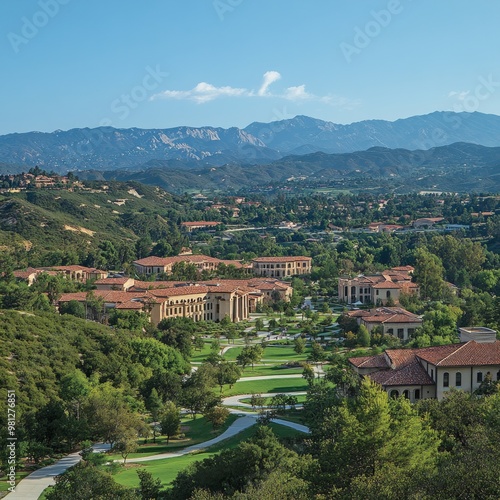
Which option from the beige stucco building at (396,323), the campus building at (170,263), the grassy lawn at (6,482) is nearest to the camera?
the grassy lawn at (6,482)

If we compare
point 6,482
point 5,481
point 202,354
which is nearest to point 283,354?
point 202,354

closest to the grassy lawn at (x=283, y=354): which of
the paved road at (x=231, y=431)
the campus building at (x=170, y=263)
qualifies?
the paved road at (x=231, y=431)

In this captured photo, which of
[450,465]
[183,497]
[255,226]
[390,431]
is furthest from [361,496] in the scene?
[255,226]

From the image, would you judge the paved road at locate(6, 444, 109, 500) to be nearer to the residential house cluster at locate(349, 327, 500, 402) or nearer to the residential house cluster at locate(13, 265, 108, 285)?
the residential house cluster at locate(349, 327, 500, 402)

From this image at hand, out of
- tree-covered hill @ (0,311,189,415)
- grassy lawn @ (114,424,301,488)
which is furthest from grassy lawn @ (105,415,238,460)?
tree-covered hill @ (0,311,189,415)

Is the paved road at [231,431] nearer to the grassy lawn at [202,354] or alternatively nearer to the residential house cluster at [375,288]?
the grassy lawn at [202,354]

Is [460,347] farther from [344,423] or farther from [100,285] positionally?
[100,285]

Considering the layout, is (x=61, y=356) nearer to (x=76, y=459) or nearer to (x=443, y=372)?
(x=76, y=459)
